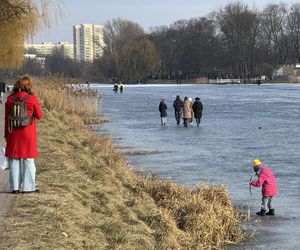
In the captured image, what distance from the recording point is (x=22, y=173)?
8.48 metres

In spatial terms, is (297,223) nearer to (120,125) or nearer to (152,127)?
(152,127)

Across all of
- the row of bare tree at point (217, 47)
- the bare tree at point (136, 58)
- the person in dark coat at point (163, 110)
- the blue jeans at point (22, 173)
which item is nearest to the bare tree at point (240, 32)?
the row of bare tree at point (217, 47)

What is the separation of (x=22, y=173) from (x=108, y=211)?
4.17 feet

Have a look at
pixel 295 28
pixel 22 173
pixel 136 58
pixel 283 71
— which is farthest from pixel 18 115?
pixel 295 28

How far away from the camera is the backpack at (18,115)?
25.9 feet

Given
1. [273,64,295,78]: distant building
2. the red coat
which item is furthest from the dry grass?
[273,64,295,78]: distant building

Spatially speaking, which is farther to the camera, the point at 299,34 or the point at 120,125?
the point at 299,34

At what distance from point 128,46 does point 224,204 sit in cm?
11992

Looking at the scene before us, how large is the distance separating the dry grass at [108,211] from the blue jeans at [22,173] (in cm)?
19

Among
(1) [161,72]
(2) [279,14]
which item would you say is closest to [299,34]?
(2) [279,14]

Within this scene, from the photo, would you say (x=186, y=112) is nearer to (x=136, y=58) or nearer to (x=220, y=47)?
(x=136, y=58)

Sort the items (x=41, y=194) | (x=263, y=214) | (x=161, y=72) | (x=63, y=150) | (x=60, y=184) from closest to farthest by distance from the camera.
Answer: (x=41, y=194), (x=60, y=184), (x=263, y=214), (x=63, y=150), (x=161, y=72)

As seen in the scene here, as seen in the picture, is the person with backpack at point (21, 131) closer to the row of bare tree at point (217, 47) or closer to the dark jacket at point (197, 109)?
the dark jacket at point (197, 109)

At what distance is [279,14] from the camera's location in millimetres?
135625
